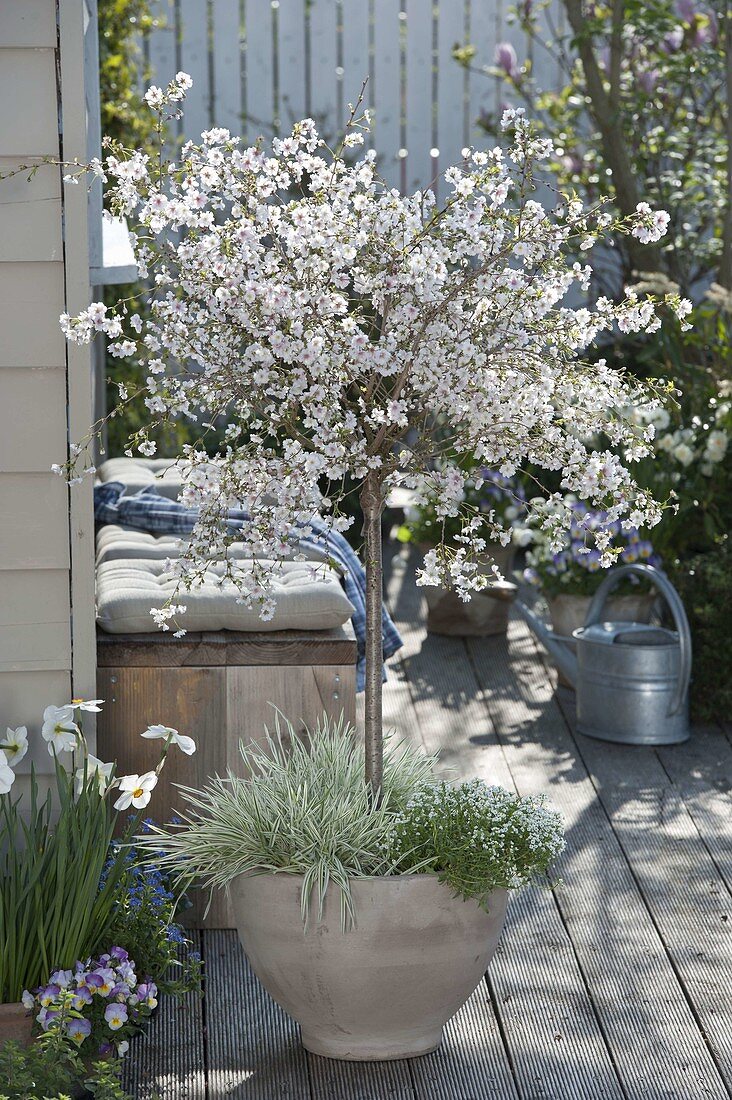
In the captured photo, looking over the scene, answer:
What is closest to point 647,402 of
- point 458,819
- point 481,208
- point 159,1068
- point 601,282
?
point 481,208

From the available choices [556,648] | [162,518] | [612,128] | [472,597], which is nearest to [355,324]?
[162,518]

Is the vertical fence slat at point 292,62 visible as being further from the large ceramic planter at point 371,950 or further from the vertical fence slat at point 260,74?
the large ceramic planter at point 371,950

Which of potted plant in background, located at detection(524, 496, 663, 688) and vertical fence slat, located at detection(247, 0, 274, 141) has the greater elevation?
vertical fence slat, located at detection(247, 0, 274, 141)

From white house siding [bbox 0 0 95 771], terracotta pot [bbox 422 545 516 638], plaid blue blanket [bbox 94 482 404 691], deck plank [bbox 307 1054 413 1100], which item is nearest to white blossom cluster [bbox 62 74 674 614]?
white house siding [bbox 0 0 95 771]

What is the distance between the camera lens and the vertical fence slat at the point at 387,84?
6.74 metres

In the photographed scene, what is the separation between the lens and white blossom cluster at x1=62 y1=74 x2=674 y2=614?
2.00 metres

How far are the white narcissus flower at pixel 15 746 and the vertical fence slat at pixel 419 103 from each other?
192 inches

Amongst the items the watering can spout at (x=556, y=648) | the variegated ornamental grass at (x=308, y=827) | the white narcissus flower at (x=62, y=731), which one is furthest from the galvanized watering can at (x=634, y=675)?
the white narcissus flower at (x=62, y=731)

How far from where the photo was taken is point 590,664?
153 inches

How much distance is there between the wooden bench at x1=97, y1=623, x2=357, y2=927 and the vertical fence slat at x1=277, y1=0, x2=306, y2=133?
177 inches

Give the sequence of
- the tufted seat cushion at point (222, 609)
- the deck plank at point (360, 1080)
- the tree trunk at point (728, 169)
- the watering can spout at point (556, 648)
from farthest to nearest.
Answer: the tree trunk at point (728, 169) < the watering can spout at point (556, 648) < the tufted seat cushion at point (222, 609) < the deck plank at point (360, 1080)

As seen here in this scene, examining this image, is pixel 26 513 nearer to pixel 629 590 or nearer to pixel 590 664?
pixel 590 664

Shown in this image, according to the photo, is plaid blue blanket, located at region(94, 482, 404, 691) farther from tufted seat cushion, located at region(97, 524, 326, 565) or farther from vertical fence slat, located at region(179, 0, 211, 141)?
vertical fence slat, located at region(179, 0, 211, 141)

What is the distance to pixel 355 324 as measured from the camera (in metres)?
1.96
